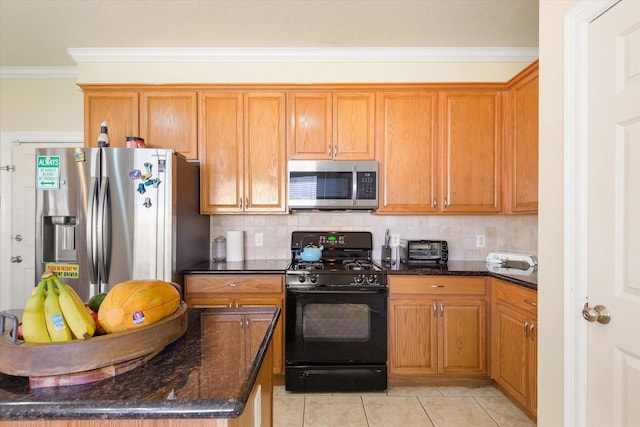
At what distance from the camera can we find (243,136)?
282cm

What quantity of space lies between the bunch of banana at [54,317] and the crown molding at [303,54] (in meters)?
2.66

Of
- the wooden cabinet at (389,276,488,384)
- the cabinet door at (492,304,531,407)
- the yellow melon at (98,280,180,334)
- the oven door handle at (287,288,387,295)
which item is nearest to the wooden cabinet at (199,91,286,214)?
the oven door handle at (287,288,387,295)

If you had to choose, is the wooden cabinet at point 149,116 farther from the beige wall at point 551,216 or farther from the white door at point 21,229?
the beige wall at point 551,216

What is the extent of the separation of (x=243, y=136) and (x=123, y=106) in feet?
3.32

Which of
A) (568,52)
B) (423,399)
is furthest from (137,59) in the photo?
(423,399)

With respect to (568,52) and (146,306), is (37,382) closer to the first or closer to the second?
(146,306)

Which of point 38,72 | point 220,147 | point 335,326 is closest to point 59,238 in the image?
point 220,147

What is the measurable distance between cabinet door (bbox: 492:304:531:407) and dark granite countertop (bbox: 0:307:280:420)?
6.67 ft

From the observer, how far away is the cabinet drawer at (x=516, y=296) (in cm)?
203

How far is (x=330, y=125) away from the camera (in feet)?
9.27

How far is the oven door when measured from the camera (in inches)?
97.3

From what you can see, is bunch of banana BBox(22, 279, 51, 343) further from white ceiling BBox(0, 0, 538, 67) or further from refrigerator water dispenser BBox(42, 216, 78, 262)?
white ceiling BBox(0, 0, 538, 67)

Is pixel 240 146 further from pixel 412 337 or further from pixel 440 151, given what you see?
pixel 412 337

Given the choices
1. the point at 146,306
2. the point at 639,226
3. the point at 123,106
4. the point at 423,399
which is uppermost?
the point at 123,106
